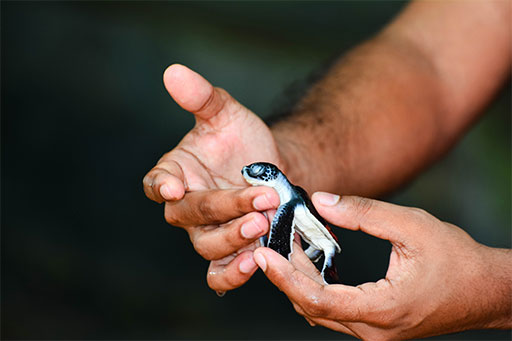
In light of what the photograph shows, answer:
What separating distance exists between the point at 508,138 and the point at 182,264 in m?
3.89

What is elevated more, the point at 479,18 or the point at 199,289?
the point at 479,18

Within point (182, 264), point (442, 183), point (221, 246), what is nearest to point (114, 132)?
point (182, 264)

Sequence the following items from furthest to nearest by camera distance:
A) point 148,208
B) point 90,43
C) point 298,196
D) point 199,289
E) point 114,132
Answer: point 90,43 < point 114,132 < point 148,208 < point 199,289 < point 298,196

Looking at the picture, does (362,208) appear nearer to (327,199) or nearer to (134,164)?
(327,199)

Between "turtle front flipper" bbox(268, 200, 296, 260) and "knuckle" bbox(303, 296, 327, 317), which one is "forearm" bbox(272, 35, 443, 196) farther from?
"knuckle" bbox(303, 296, 327, 317)

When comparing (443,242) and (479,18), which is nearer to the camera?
(443,242)

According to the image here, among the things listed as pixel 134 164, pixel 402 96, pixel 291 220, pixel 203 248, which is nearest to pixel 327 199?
pixel 291 220

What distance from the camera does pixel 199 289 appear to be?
12.8 ft

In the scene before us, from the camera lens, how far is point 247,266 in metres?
1.19

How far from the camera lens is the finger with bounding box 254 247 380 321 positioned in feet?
3.45

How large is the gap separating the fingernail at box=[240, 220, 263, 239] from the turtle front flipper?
5 cm

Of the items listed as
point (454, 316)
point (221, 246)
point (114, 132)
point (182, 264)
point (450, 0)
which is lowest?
point (454, 316)

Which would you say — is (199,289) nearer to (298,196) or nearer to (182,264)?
(182,264)

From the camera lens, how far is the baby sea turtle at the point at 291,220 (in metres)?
1.18
